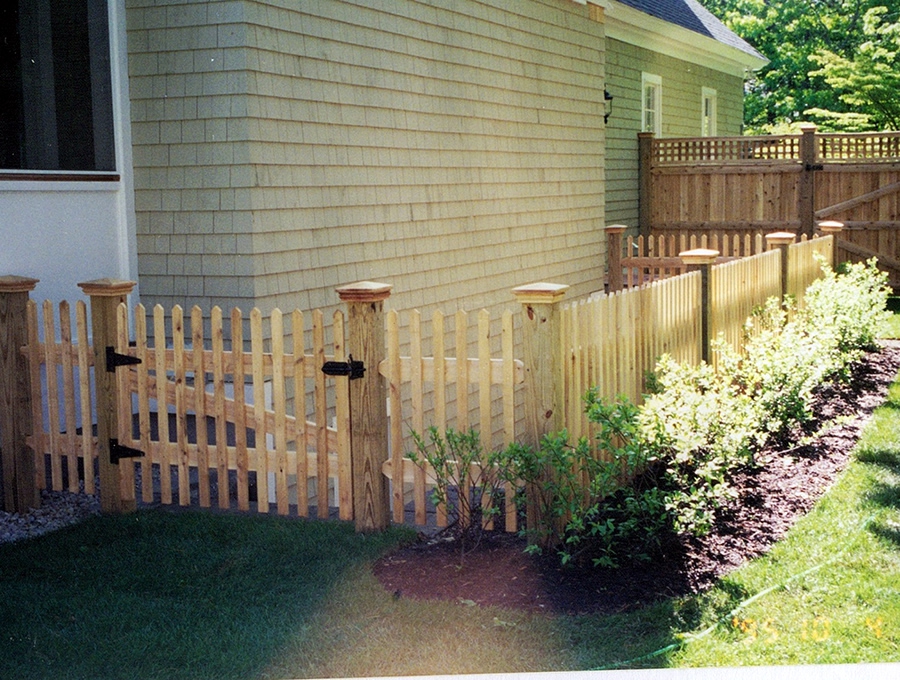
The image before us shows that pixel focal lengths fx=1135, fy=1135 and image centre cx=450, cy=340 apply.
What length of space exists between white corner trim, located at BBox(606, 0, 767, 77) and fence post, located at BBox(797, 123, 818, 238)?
2796 millimetres

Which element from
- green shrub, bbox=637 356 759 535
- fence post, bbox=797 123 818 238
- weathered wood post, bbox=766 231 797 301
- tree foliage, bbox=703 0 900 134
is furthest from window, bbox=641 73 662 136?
tree foliage, bbox=703 0 900 134

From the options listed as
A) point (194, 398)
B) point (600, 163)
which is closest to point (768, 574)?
point (194, 398)

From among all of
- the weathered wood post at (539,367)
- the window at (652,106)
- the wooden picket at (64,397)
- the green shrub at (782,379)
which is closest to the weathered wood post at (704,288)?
the green shrub at (782,379)

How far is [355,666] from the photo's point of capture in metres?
4.62

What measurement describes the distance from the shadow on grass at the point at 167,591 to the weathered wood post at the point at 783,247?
23.3ft

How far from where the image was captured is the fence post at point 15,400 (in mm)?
6852

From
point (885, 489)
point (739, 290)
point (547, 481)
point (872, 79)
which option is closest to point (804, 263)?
point (739, 290)

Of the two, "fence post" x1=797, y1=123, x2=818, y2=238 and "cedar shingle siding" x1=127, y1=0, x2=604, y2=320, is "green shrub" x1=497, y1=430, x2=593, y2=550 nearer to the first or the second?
"cedar shingle siding" x1=127, y1=0, x2=604, y2=320

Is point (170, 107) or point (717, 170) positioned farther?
point (717, 170)

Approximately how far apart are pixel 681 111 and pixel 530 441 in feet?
53.1

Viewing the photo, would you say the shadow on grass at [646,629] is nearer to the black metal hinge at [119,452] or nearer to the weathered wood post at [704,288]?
the black metal hinge at [119,452]

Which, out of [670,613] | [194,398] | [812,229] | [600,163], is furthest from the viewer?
[812,229]

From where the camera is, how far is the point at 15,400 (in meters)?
6.89

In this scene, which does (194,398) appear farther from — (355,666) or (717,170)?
(717,170)
